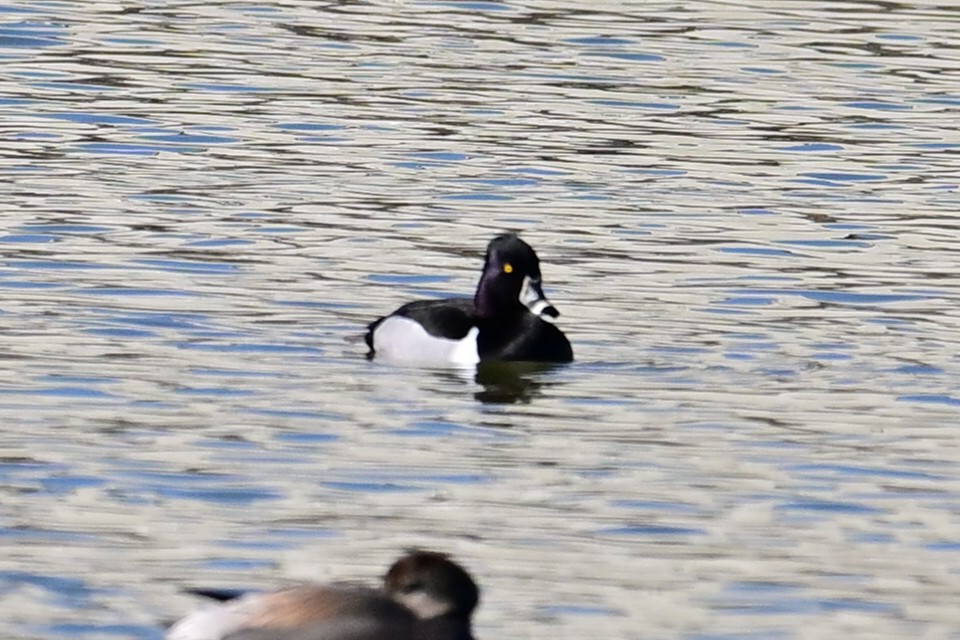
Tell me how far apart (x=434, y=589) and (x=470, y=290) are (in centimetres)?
750

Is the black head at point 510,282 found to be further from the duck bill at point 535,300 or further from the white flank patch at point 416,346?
the white flank patch at point 416,346

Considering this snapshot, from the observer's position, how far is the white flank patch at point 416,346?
41.7 ft

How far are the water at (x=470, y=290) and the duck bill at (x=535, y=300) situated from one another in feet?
1.20

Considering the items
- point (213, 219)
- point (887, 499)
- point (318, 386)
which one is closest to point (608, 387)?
point (318, 386)

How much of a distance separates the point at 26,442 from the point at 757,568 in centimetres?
327

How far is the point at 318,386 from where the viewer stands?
11.9 metres

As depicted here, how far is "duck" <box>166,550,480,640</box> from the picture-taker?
23.8 feet

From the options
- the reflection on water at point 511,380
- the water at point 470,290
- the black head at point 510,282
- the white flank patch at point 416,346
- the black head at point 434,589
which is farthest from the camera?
the black head at point 510,282

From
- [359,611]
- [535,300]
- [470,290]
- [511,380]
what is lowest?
[470,290]

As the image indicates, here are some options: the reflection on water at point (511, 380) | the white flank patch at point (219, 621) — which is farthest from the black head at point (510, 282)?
the white flank patch at point (219, 621)

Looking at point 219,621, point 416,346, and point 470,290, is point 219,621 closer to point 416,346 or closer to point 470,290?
point 416,346

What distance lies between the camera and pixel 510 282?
43.5ft

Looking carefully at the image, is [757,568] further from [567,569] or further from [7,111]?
[7,111]

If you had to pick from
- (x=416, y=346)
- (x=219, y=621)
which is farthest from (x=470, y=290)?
(x=219, y=621)
